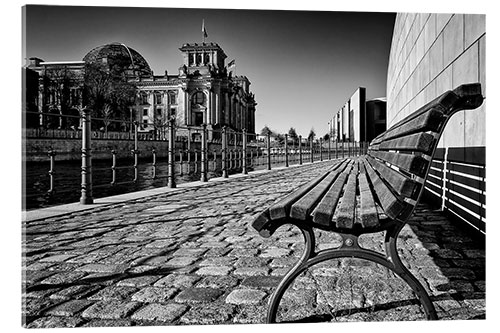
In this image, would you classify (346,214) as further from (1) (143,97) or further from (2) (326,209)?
(1) (143,97)

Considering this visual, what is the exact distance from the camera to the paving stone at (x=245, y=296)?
6.82 feet

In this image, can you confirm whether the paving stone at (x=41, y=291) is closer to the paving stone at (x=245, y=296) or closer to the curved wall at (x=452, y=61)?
the paving stone at (x=245, y=296)

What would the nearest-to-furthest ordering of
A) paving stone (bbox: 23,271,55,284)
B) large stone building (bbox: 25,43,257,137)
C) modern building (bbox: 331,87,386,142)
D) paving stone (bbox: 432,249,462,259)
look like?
1. paving stone (bbox: 23,271,55,284)
2. paving stone (bbox: 432,249,462,259)
3. modern building (bbox: 331,87,386,142)
4. large stone building (bbox: 25,43,257,137)

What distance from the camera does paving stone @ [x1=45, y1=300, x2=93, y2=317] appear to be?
6.40ft

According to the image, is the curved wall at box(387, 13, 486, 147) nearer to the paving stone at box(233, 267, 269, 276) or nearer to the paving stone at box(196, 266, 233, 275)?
the paving stone at box(233, 267, 269, 276)

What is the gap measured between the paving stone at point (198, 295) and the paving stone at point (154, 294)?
0.06 m

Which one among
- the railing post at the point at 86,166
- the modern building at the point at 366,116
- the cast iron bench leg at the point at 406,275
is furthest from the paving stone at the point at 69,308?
the modern building at the point at 366,116

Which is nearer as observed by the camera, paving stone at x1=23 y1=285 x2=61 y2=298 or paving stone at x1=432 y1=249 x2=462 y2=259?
paving stone at x1=23 y1=285 x2=61 y2=298

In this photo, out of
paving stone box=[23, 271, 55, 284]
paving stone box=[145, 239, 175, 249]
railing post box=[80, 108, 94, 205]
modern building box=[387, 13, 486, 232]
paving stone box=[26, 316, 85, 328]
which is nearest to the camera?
paving stone box=[26, 316, 85, 328]

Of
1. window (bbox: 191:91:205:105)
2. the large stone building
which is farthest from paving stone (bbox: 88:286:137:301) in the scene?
window (bbox: 191:91:205:105)

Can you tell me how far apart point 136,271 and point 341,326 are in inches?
51.2

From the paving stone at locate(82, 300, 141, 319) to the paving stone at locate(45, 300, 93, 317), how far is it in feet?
0.13

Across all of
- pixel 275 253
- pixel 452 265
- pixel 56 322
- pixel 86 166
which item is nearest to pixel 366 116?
pixel 86 166

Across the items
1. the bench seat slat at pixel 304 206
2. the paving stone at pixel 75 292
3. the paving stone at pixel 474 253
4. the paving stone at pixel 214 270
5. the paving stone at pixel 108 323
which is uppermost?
the bench seat slat at pixel 304 206
